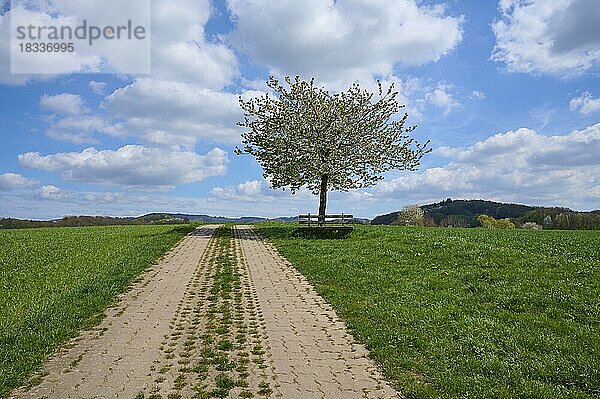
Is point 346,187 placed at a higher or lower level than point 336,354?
higher

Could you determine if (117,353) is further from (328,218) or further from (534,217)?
(534,217)

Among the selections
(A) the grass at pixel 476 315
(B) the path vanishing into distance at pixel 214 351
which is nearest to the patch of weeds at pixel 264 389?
(B) the path vanishing into distance at pixel 214 351

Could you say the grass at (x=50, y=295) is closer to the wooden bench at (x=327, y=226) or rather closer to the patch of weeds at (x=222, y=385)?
the patch of weeds at (x=222, y=385)

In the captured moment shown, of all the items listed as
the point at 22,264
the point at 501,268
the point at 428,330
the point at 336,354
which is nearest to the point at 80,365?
the point at 336,354

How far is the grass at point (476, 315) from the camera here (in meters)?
6.14

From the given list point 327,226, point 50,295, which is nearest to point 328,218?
point 327,226

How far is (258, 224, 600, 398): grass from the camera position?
20.1 feet

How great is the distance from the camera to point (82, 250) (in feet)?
75.1

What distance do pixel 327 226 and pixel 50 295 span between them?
16.6 metres

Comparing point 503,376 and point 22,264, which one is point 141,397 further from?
point 22,264

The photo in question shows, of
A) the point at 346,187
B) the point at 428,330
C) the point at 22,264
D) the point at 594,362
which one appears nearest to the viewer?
the point at 594,362

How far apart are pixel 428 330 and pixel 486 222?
40.8m

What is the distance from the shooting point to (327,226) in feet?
86.4

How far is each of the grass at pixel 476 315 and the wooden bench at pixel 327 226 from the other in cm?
922
